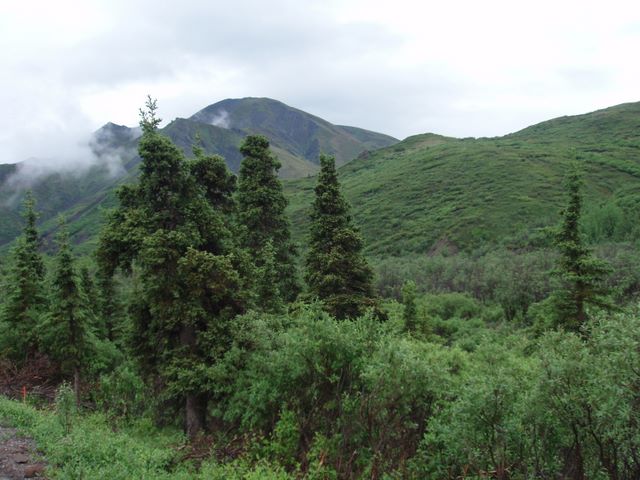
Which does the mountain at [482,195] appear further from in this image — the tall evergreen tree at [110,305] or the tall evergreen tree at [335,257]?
the tall evergreen tree at [335,257]

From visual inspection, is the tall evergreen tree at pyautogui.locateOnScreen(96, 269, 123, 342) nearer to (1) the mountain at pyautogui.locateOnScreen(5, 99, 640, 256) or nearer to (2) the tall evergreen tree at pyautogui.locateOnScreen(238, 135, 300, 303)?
(2) the tall evergreen tree at pyautogui.locateOnScreen(238, 135, 300, 303)

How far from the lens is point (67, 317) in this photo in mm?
24297

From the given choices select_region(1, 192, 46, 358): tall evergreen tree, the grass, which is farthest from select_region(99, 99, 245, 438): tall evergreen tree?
select_region(1, 192, 46, 358): tall evergreen tree

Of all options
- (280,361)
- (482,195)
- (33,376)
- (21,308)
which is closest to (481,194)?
(482,195)

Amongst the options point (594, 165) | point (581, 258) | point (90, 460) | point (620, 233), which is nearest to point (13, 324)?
A: point (90, 460)

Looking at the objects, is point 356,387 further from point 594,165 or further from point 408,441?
point 594,165

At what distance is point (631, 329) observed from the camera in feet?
23.5

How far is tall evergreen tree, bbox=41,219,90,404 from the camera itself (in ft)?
78.9

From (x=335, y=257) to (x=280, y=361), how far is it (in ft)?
28.0

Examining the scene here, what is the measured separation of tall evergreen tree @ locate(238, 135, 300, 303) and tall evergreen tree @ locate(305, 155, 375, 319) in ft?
9.26

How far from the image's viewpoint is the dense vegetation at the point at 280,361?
8.52m

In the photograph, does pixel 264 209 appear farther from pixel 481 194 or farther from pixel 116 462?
pixel 481 194

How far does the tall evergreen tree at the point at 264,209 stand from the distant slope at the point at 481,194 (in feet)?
305

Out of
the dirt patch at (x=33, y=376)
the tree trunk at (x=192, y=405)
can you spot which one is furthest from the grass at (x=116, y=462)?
the dirt patch at (x=33, y=376)
